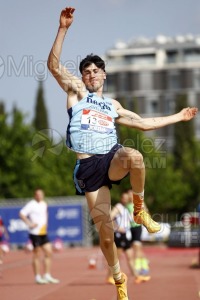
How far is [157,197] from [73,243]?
2349cm

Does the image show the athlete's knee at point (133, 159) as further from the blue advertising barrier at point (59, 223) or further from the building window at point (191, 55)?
the building window at point (191, 55)

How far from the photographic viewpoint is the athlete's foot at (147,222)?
982cm

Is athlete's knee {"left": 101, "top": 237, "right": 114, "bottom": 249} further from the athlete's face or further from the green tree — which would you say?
the green tree

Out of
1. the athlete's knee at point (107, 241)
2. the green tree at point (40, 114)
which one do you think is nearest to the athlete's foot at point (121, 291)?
the athlete's knee at point (107, 241)

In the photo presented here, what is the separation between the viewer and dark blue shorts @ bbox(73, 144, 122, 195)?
970 centimetres

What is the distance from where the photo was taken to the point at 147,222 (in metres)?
9.87

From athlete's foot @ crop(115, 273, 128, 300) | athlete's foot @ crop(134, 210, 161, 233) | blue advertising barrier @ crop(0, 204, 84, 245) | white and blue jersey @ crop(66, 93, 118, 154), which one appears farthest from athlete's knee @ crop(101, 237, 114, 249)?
blue advertising barrier @ crop(0, 204, 84, 245)

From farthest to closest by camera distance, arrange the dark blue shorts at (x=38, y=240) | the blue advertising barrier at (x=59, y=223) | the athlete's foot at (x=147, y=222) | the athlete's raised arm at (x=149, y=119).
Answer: the blue advertising barrier at (x=59, y=223), the dark blue shorts at (x=38, y=240), the athlete's raised arm at (x=149, y=119), the athlete's foot at (x=147, y=222)

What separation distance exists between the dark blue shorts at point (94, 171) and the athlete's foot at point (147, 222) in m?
0.51

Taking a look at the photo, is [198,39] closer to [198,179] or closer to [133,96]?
[133,96]

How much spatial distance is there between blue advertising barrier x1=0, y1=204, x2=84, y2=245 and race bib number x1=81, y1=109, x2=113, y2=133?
35397mm

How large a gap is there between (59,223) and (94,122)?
3574cm

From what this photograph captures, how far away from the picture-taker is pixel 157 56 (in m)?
102

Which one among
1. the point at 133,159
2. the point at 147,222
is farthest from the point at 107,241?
the point at 133,159
